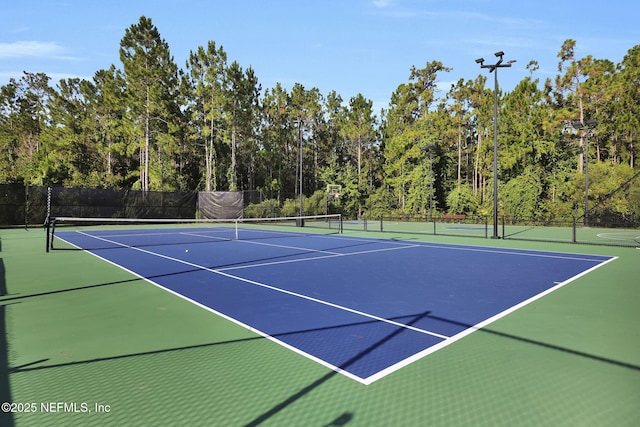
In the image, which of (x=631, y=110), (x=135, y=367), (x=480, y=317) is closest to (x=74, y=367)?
(x=135, y=367)

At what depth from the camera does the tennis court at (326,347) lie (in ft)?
9.16

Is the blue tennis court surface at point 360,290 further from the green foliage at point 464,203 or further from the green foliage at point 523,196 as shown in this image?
the green foliage at point 464,203

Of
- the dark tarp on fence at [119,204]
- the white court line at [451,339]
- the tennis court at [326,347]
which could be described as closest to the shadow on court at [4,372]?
the tennis court at [326,347]

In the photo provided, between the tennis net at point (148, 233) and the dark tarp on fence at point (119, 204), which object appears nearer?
the tennis net at point (148, 233)

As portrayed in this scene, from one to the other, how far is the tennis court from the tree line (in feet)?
65.9

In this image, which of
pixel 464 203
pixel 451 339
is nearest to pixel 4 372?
pixel 451 339

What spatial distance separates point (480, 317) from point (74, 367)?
14.7 feet

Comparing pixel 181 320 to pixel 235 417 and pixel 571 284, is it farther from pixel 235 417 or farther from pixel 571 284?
pixel 571 284

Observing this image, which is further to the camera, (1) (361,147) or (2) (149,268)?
(1) (361,147)

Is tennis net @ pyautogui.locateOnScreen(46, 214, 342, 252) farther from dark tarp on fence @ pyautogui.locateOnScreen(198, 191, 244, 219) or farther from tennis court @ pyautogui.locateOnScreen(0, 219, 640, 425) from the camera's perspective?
tennis court @ pyautogui.locateOnScreen(0, 219, 640, 425)

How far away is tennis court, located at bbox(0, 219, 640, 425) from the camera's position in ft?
9.16

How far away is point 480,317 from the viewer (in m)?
5.05

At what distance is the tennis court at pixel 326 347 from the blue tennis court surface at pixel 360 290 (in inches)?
1.4

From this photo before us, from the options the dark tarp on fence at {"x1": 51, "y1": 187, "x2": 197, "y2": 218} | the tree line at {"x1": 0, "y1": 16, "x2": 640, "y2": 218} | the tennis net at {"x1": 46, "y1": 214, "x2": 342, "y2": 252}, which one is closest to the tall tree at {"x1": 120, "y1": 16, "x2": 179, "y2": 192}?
the tree line at {"x1": 0, "y1": 16, "x2": 640, "y2": 218}
